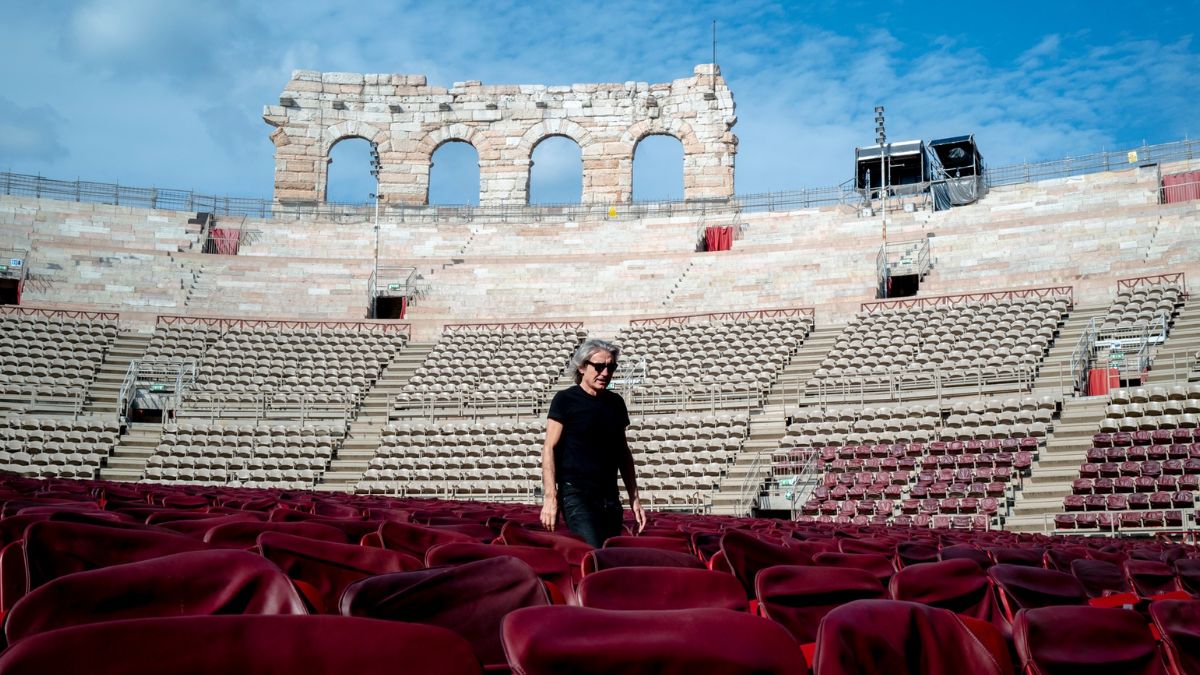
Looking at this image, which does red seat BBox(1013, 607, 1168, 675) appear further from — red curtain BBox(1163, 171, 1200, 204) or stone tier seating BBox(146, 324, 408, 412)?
red curtain BBox(1163, 171, 1200, 204)

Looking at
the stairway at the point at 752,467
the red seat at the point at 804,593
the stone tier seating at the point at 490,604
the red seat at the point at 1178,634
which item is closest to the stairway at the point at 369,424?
the stairway at the point at 752,467

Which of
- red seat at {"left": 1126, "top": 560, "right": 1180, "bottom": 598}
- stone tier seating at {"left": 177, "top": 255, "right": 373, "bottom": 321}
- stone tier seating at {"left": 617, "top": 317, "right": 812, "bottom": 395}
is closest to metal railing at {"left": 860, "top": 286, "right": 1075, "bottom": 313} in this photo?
stone tier seating at {"left": 617, "top": 317, "right": 812, "bottom": 395}

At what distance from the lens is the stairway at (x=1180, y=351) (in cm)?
2378

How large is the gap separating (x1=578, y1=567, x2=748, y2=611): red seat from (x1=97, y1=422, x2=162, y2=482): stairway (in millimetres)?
23507

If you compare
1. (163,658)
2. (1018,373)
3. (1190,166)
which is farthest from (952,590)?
(1190,166)

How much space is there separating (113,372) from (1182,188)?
32.6 meters

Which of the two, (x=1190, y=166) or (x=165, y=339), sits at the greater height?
(x=1190, y=166)

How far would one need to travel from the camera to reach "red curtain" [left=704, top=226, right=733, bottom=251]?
37.2 meters

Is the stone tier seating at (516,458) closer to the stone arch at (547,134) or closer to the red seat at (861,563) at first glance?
the red seat at (861,563)

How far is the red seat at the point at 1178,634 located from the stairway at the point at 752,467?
17.6 m

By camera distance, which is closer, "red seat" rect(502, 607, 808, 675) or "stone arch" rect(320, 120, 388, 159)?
"red seat" rect(502, 607, 808, 675)

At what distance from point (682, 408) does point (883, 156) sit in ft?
54.2

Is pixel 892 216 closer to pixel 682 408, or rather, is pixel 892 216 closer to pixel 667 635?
pixel 682 408

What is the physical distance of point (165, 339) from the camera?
32.9 meters
